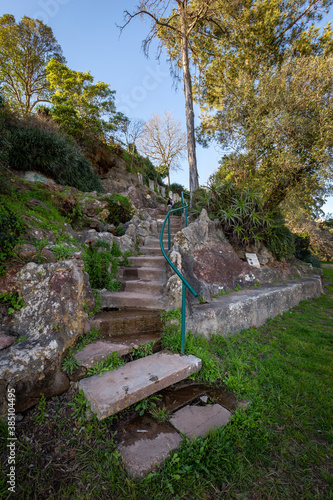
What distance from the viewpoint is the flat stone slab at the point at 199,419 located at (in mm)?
1765

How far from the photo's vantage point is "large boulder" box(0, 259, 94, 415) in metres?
1.83

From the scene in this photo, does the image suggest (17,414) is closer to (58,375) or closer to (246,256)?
(58,375)

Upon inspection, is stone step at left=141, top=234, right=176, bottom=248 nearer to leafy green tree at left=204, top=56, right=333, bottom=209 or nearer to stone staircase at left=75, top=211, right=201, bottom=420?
stone staircase at left=75, top=211, right=201, bottom=420

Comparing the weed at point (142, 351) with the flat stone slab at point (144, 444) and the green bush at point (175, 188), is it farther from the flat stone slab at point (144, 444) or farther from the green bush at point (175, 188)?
the green bush at point (175, 188)

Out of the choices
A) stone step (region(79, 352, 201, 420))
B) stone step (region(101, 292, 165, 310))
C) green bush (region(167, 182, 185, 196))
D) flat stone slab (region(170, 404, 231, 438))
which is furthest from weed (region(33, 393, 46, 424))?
green bush (region(167, 182, 185, 196))

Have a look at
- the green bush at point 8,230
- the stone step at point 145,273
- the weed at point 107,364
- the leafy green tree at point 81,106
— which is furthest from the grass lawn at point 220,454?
the leafy green tree at point 81,106

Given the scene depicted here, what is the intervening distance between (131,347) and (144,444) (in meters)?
0.95

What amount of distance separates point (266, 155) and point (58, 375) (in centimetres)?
810

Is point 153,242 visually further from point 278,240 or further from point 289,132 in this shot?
point 289,132

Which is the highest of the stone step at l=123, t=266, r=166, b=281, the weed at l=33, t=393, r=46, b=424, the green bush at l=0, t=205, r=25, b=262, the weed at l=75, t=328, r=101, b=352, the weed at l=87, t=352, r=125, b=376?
the green bush at l=0, t=205, r=25, b=262

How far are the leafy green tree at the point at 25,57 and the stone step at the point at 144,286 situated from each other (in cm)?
1896

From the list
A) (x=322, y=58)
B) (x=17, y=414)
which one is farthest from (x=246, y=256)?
(x=322, y=58)

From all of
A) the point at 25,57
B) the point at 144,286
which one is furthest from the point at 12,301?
the point at 25,57

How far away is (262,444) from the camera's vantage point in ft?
5.54
